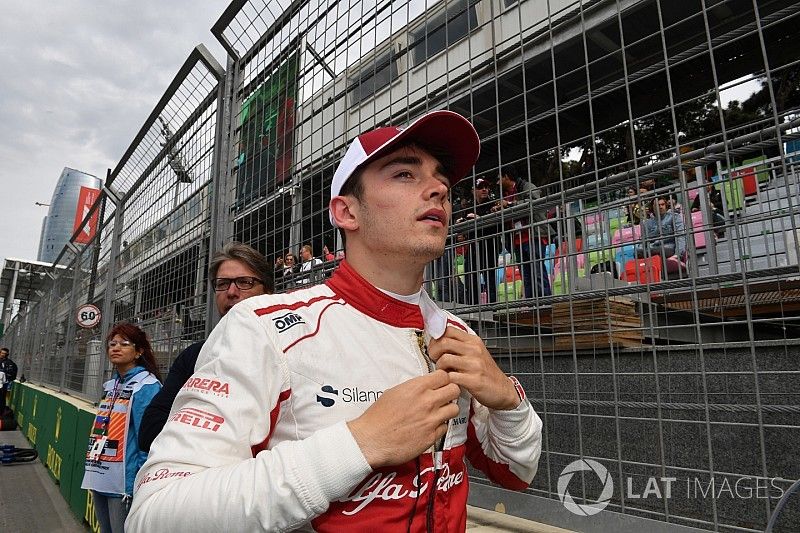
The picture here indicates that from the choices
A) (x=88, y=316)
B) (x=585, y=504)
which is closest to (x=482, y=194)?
(x=585, y=504)

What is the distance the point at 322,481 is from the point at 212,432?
21 centimetres

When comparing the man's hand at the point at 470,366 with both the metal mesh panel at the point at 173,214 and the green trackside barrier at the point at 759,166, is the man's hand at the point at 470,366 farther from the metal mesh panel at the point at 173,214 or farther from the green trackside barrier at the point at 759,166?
the metal mesh panel at the point at 173,214

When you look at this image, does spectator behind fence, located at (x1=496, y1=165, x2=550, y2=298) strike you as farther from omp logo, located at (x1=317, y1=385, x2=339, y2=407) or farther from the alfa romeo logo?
omp logo, located at (x1=317, y1=385, x2=339, y2=407)

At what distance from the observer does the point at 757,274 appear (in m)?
1.67

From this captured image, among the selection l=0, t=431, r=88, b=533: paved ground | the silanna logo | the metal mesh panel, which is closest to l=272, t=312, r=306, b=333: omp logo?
the silanna logo

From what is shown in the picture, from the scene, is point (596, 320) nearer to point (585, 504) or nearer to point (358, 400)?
point (585, 504)

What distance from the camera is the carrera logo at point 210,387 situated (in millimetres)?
866

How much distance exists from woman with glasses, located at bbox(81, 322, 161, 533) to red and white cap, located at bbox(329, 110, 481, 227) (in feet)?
8.70

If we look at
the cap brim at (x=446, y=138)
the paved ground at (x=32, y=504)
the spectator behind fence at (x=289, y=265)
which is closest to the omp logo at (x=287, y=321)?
the cap brim at (x=446, y=138)

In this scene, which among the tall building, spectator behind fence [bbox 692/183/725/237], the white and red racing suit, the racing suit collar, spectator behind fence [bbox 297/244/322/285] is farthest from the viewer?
the tall building

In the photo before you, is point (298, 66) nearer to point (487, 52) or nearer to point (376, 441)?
point (487, 52)

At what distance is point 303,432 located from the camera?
93 centimetres

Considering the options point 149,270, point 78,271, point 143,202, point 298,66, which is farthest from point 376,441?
point 78,271

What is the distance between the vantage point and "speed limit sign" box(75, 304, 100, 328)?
271 inches
